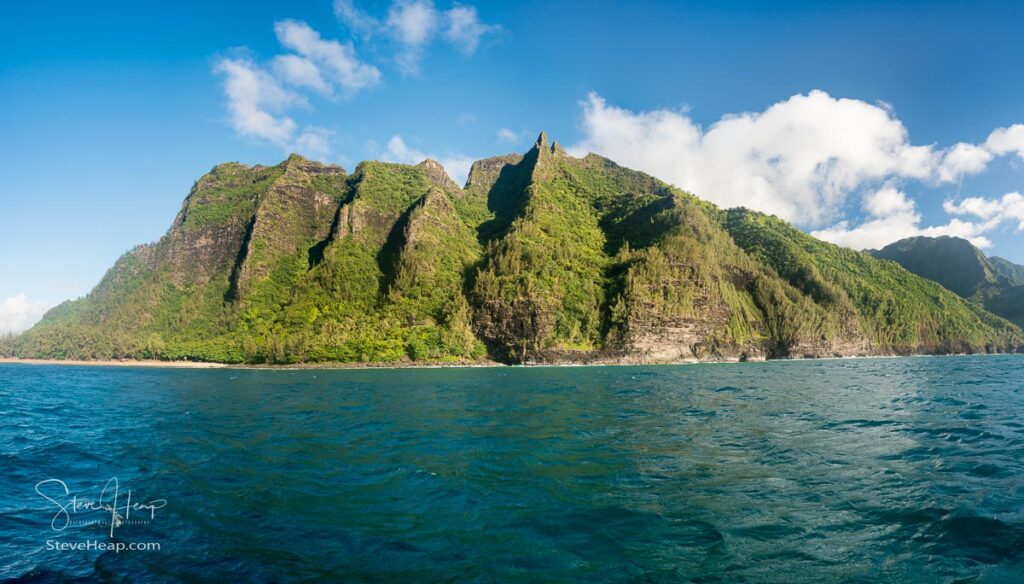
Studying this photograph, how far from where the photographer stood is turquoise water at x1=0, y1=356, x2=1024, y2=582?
9961mm

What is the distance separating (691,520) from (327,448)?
55.1 feet

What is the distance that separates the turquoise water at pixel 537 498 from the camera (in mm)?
9961

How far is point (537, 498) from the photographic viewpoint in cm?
1461

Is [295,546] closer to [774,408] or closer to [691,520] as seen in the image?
[691,520]

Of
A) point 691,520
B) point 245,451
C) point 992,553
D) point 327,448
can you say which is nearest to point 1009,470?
point 992,553
